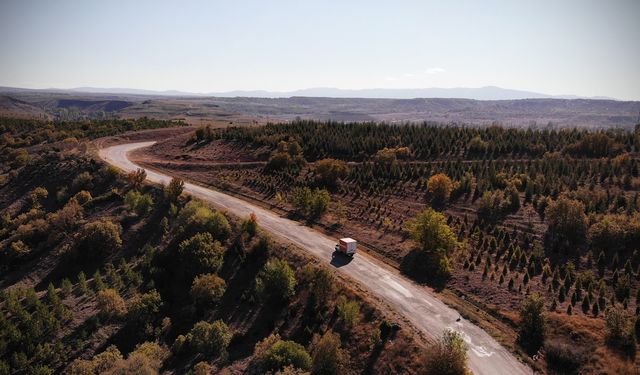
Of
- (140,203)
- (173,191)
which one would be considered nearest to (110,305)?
(140,203)

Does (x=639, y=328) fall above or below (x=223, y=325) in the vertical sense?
above

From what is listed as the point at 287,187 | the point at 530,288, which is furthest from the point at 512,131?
the point at 530,288

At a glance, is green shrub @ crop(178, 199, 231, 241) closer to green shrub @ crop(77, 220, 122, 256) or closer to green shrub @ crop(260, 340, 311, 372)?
green shrub @ crop(77, 220, 122, 256)

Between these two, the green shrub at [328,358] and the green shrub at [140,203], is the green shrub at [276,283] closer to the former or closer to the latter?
the green shrub at [328,358]

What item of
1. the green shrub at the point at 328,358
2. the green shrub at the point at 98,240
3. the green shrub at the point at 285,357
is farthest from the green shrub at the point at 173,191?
the green shrub at the point at 328,358

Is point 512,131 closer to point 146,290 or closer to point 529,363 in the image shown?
point 529,363

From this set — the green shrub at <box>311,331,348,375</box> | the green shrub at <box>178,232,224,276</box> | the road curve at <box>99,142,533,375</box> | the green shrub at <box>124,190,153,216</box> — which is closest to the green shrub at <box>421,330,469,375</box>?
the road curve at <box>99,142,533,375</box>

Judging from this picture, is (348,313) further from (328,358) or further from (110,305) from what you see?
(110,305)
